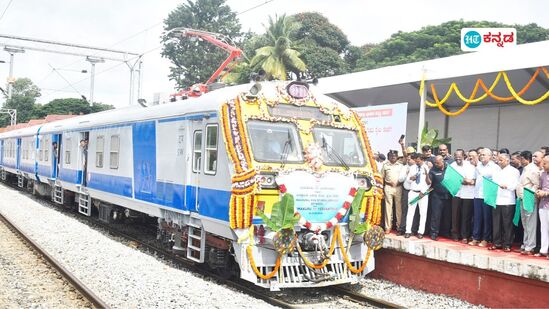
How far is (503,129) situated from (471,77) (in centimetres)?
240

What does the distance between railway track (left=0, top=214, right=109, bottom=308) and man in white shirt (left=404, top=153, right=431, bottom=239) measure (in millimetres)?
5213

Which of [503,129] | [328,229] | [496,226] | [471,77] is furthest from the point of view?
[503,129]

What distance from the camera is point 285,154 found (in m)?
7.90

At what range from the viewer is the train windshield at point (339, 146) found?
8.34 metres

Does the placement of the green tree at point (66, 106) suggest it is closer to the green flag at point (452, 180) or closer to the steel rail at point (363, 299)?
the green flag at point (452, 180)

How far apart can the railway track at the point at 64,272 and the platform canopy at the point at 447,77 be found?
26.0 feet

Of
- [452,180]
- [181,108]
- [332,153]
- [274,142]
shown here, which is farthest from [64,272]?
[452,180]

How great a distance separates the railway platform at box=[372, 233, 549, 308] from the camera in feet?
23.0

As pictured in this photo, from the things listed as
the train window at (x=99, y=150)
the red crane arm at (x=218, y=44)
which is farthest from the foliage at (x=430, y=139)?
the train window at (x=99, y=150)

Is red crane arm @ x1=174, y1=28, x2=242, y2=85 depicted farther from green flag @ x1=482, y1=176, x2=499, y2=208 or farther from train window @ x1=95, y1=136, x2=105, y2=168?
green flag @ x1=482, y1=176, x2=499, y2=208

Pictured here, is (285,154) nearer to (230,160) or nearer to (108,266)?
(230,160)

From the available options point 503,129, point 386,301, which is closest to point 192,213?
point 386,301

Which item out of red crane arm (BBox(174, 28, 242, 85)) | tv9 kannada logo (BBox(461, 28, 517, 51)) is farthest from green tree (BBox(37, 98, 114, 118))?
tv9 kannada logo (BBox(461, 28, 517, 51))

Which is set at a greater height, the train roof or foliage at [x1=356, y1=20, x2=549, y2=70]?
foliage at [x1=356, y1=20, x2=549, y2=70]
